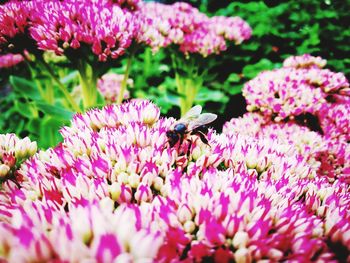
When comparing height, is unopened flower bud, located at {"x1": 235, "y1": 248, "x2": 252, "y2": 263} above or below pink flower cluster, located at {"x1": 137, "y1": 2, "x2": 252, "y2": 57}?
below

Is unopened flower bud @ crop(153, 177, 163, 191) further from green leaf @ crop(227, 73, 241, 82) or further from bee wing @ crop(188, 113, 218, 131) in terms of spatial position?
green leaf @ crop(227, 73, 241, 82)

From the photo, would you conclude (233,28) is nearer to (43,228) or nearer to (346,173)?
(346,173)

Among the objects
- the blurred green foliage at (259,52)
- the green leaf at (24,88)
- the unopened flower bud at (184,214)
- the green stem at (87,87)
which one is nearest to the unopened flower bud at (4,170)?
the unopened flower bud at (184,214)

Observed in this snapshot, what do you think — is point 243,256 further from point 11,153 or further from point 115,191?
point 11,153

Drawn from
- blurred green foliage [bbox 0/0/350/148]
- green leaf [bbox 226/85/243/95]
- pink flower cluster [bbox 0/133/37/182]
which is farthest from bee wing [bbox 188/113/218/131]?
green leaf [bbox 226/85/243/95]

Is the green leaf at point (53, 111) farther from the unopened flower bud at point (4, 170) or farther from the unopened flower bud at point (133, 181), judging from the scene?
the unopened flower bud at point (133, 181)

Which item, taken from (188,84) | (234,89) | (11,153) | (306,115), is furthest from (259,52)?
(11,153)
